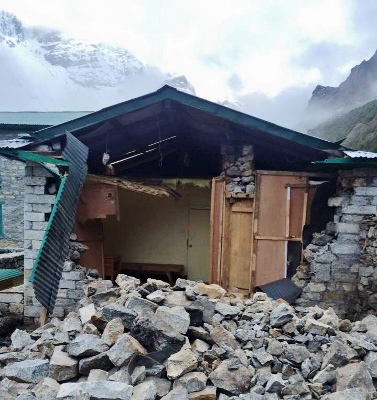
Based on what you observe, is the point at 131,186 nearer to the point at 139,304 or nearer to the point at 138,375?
the point at 139,304

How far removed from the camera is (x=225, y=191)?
317 inches

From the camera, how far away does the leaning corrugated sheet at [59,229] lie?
19.1ft

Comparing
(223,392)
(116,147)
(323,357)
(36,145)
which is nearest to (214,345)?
(223,392)

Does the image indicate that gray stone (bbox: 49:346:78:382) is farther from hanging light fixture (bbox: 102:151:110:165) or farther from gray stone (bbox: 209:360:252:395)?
hanging light fixture (bbox: 102:151:110:165)

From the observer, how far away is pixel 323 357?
13.3 feet

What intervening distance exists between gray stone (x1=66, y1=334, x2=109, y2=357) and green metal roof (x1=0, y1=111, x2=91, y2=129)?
13.4 meters

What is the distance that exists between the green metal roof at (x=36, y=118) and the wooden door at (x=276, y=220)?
11.1 m

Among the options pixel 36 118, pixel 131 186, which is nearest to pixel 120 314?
pixel 131 186

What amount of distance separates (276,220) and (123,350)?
15.4 feet

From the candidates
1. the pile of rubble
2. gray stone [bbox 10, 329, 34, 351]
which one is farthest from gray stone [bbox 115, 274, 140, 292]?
gray stone [bbox 10, 329, 34, 351]

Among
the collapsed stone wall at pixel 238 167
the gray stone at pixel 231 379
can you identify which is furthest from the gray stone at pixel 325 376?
the collapsed stone wall at pixel 238 167

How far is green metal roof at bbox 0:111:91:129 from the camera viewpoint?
16.4m

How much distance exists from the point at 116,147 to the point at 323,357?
245 inches

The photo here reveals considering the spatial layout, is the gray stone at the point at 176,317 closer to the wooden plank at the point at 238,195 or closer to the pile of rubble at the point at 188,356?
the pile of rubble at the point at 188,356
